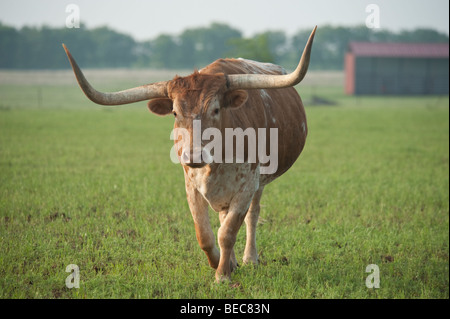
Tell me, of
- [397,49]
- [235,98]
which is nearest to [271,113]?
[235,98]

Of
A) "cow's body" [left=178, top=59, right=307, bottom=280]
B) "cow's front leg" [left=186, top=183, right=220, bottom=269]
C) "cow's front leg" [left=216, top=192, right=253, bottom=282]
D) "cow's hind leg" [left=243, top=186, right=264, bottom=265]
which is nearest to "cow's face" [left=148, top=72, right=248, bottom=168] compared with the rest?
"cow's body" [left=178, top=59, right=307, bottom=280]

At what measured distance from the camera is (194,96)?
13.2ft

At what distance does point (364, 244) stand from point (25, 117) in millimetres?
18099

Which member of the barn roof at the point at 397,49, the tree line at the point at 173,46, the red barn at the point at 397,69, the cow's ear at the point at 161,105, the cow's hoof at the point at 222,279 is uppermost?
the tree line at the point at 173,46

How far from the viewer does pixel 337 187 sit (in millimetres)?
8922

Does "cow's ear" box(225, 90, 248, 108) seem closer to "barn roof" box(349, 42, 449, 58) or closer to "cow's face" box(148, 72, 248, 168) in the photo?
"cow's face" box(148, 72, 248, 168)

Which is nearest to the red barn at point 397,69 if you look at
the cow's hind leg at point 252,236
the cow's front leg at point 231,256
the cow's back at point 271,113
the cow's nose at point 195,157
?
the cow's back at point 271,113

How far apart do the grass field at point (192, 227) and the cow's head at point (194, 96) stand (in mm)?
1464

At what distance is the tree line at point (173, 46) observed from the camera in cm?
6138

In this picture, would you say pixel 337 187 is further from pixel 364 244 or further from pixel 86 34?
pixel 86 34

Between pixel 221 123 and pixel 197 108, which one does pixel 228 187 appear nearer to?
pixel 221 123

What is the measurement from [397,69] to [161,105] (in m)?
46.2

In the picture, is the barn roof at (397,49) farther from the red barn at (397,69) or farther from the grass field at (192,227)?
the grass field at (192,227)

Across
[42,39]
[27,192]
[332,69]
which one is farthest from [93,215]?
[332,69]
